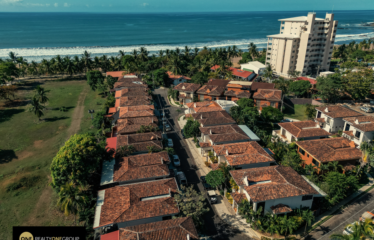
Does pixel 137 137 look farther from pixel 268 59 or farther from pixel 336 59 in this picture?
pixel 336 59

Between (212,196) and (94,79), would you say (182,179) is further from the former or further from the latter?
(94,79)

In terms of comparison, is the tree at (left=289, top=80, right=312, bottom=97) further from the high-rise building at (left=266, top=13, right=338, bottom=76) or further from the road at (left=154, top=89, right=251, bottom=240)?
the road at (left=154, top=89, right=251, bottom=240)

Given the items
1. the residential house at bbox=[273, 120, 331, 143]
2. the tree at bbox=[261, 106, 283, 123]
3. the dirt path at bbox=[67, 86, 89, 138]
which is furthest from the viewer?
the tree at bbox=[261, 106, 283, 123]

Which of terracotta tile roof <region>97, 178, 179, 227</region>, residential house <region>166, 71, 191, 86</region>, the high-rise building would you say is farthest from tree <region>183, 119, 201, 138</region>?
the high-rise building

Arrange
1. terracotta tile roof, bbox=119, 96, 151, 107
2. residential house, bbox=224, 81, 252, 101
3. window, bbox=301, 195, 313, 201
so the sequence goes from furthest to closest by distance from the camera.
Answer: residential house, bbox=224, 81, 252, 101 → terracotta tile roof, bbox=119, 96, 151, 107 → window, bbox=301, 195, 313, 201

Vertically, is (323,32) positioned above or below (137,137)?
above

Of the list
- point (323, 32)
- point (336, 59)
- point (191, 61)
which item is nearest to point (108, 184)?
point (191, 61)
